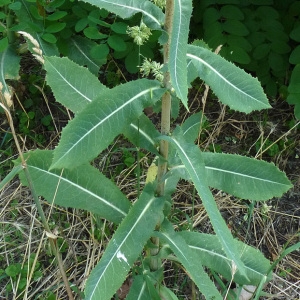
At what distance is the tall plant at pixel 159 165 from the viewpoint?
4.32 ft

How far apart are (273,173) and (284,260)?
2.38 ft

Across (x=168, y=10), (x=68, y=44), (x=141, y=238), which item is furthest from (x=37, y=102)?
(x=168, y=10)

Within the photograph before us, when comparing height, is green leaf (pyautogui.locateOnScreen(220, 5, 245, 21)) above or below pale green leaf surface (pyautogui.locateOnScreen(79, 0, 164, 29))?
below

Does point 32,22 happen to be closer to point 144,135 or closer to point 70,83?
point 70,83

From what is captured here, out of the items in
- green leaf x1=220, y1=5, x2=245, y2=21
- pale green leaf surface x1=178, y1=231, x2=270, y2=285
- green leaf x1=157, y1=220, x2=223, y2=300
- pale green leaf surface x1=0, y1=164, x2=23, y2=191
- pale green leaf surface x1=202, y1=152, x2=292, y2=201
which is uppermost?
green leaf x1=220, y1=5, x2=245, y2=21

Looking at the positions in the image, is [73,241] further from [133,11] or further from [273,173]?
[133,11]

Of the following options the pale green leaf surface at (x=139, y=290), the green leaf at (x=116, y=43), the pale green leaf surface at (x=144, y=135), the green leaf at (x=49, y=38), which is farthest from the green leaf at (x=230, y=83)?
the green leaf at (x=49, y=38)

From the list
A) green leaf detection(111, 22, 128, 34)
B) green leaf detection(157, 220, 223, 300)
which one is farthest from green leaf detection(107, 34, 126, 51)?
green leaf detection(157, 220, 223, 300)

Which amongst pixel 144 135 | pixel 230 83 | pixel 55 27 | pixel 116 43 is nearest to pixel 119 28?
pixel 116 43

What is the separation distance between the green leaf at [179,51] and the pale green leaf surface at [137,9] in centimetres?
18

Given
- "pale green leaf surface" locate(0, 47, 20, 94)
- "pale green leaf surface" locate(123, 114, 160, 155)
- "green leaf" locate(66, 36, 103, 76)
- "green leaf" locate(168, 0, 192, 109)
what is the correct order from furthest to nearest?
"green leaf" locate(66, 36, 103, 76) → "pale green leaf surface" locate(0, 47, 20, 94) → "pale green leaf surface" locate(123, 114, 160, 155) → "green leaf" locate(168, 0, 192, 109)

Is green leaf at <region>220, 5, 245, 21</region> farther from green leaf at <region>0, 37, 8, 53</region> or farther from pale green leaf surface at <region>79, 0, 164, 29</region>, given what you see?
pale green leaf surface at <region>79, 0, 164, 29</region>

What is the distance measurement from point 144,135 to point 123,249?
0.37m

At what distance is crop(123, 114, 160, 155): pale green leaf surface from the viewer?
1587 mm
